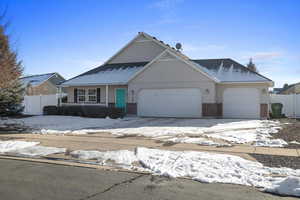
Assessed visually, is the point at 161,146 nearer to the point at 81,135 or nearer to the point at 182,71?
the point at 81,135

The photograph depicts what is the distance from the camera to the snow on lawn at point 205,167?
5.57m

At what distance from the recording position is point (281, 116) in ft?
72.9

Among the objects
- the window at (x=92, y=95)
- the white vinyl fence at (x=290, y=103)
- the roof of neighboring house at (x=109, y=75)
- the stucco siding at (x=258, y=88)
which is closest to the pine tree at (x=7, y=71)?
the roof of neighboring house at (x=109, y=75)

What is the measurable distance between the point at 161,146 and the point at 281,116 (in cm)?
1648

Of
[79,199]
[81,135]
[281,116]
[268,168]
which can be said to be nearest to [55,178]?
[79,199]

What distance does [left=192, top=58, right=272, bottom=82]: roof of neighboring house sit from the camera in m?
19.9

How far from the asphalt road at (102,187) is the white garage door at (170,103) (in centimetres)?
1467

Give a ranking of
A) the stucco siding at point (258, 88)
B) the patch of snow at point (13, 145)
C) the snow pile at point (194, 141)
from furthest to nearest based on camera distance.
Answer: the stucco siding at point (258, 88) < the snow pile at point (194, 141) < the patch of snow at point (13, 145)

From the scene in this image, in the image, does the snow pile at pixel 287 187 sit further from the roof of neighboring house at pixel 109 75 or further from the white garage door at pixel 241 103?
the roof of neighboring house at pixel 109 75

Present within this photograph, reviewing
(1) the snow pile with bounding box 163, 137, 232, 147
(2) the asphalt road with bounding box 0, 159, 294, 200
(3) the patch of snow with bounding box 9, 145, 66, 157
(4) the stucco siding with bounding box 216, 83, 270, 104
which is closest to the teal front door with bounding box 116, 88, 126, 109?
(4) the stucco siding with bounding box 216, 83, 270, 104

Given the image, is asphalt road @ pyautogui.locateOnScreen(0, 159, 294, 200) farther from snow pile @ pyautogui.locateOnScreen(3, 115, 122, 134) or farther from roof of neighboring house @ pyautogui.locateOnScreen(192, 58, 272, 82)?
roof of neighboring house @ pyautogui.locateOnScreen(192, 58, 272, 82)

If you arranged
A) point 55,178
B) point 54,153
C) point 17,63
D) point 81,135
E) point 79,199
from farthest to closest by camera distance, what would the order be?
point 17,63 → point 81,135 → point 54,153 → point 55,178 → point 79,199

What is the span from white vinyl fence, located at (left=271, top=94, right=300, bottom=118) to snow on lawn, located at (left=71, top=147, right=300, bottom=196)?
1881 cm

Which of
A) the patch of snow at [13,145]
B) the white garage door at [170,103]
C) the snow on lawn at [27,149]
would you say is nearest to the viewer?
the snow on lawn at [27,149]
